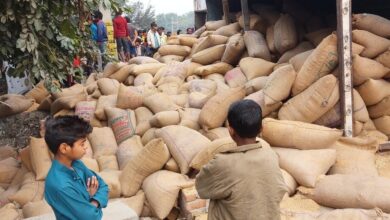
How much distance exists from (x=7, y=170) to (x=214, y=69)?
2.81m

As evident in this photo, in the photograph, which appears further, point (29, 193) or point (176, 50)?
point (176, 50)

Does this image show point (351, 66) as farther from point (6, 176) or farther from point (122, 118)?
point (6, 176)

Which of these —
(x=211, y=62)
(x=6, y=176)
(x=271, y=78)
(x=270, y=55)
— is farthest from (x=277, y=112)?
(x=6, y=176)

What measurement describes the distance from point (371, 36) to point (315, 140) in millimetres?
1294

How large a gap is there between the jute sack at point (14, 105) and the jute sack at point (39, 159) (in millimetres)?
2035

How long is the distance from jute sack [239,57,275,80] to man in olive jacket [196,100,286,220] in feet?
10.4

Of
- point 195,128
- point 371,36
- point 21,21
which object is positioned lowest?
point 195,128

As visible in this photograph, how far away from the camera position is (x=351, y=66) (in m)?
3.69

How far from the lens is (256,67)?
4.96 metres

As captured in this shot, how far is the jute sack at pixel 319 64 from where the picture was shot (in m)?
3.80

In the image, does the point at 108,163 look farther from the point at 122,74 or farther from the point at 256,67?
the point at 122,74

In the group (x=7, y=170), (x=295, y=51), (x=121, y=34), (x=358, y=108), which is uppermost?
(x=121, y=34)

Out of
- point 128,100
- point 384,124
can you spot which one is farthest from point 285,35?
point 128,100

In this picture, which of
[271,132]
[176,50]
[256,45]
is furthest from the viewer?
[176,50]
